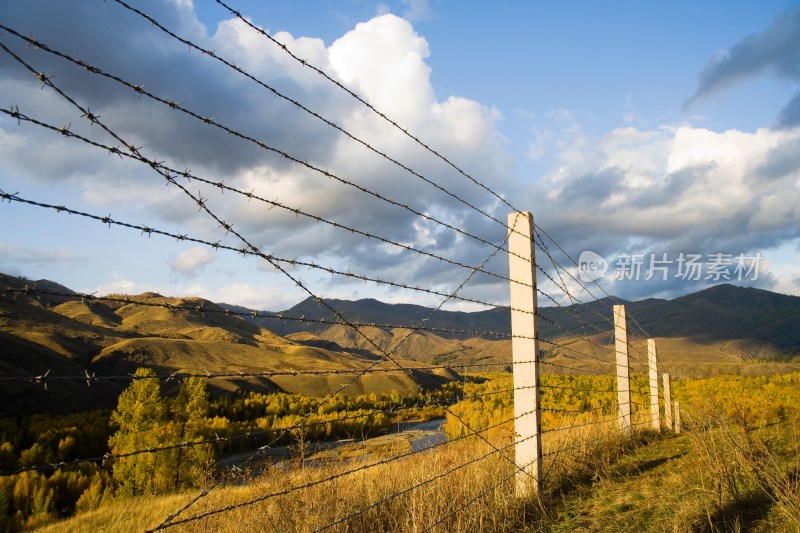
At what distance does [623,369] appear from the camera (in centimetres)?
→ 904

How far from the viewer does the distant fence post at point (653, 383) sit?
32.4 ft

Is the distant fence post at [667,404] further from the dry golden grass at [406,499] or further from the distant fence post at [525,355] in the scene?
the distant fence post at [525,355]

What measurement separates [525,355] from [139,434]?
55.3 feet

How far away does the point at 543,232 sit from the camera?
625 cm

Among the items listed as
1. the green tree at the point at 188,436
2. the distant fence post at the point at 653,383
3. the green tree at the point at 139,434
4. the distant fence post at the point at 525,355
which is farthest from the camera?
the green tree at the point at 188,436

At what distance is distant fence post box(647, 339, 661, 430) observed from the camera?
9867 millimetres

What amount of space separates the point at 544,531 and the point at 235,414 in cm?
3810

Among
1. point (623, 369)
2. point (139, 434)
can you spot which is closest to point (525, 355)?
point (623, 369)

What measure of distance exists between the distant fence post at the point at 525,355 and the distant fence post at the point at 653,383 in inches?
257

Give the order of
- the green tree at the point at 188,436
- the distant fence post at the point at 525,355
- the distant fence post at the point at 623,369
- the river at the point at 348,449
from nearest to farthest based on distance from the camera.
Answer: the distant fence post at the point at 525,355 → the river at the point at 348,449 → the distant fence post at the point at 623,369 → the green tree at the point at 188,436

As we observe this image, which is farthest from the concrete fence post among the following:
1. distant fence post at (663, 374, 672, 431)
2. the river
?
the river

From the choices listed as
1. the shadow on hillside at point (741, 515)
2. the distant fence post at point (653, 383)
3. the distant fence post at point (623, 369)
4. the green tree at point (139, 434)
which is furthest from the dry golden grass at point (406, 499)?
the green tree at point (139, 434)

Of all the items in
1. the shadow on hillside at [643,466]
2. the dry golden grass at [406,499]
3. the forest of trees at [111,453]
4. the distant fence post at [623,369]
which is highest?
the distant fence post at [623,369]

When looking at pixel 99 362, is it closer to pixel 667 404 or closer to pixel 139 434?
pixel 139 434
